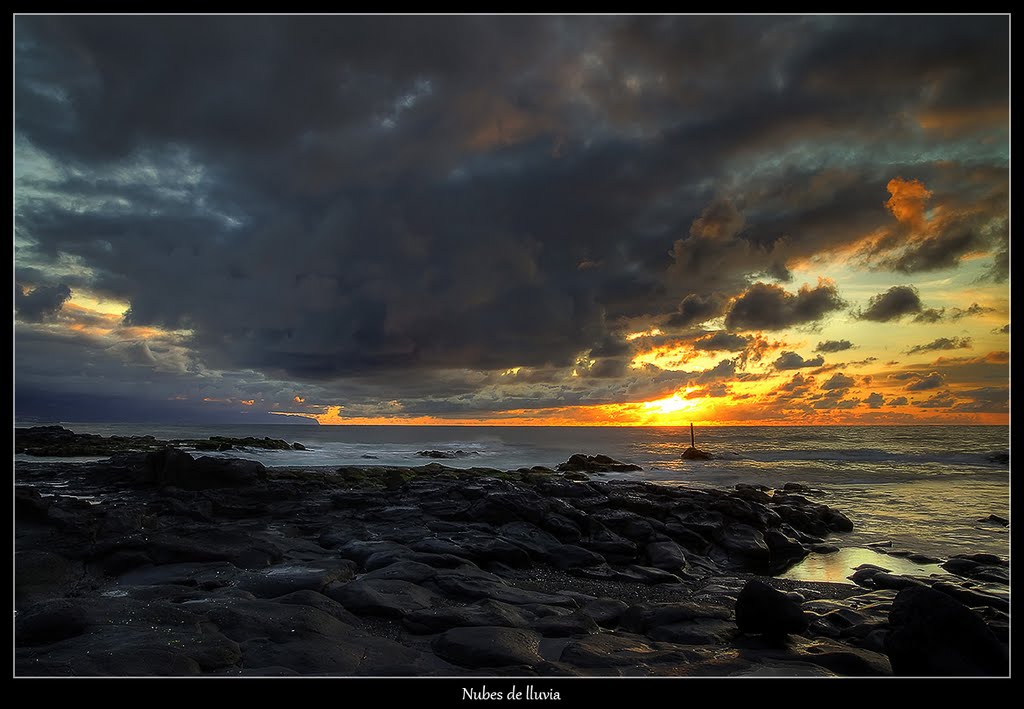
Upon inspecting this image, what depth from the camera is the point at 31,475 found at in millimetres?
31203

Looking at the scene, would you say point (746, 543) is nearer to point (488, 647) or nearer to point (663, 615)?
point (663, 615)

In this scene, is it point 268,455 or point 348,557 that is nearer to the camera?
point 348,557

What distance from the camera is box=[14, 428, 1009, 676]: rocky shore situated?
267 inches

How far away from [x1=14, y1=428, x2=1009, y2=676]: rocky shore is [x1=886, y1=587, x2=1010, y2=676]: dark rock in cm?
2

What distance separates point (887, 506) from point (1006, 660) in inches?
921

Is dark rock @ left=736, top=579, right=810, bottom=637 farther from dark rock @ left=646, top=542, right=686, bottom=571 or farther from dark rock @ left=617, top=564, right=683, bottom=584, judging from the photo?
dark rock @ left=646, top=542, right=686, bottom=571

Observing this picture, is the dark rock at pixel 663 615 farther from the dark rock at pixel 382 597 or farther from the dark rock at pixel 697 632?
the dark rock at pixel 382 597

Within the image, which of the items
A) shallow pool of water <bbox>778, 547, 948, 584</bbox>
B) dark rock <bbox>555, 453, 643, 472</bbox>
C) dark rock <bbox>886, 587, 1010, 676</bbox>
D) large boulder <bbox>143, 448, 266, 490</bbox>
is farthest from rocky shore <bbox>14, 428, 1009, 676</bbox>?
dark rock <bbox>555, 453, 643, 472</bbox>

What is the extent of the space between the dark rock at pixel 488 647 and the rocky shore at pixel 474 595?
1.2 inches

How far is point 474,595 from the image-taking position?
32.5 ft

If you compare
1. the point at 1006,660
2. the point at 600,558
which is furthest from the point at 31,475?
the point at 1006,660

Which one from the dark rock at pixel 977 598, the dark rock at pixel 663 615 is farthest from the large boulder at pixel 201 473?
the dark rock at pixel 977 598
